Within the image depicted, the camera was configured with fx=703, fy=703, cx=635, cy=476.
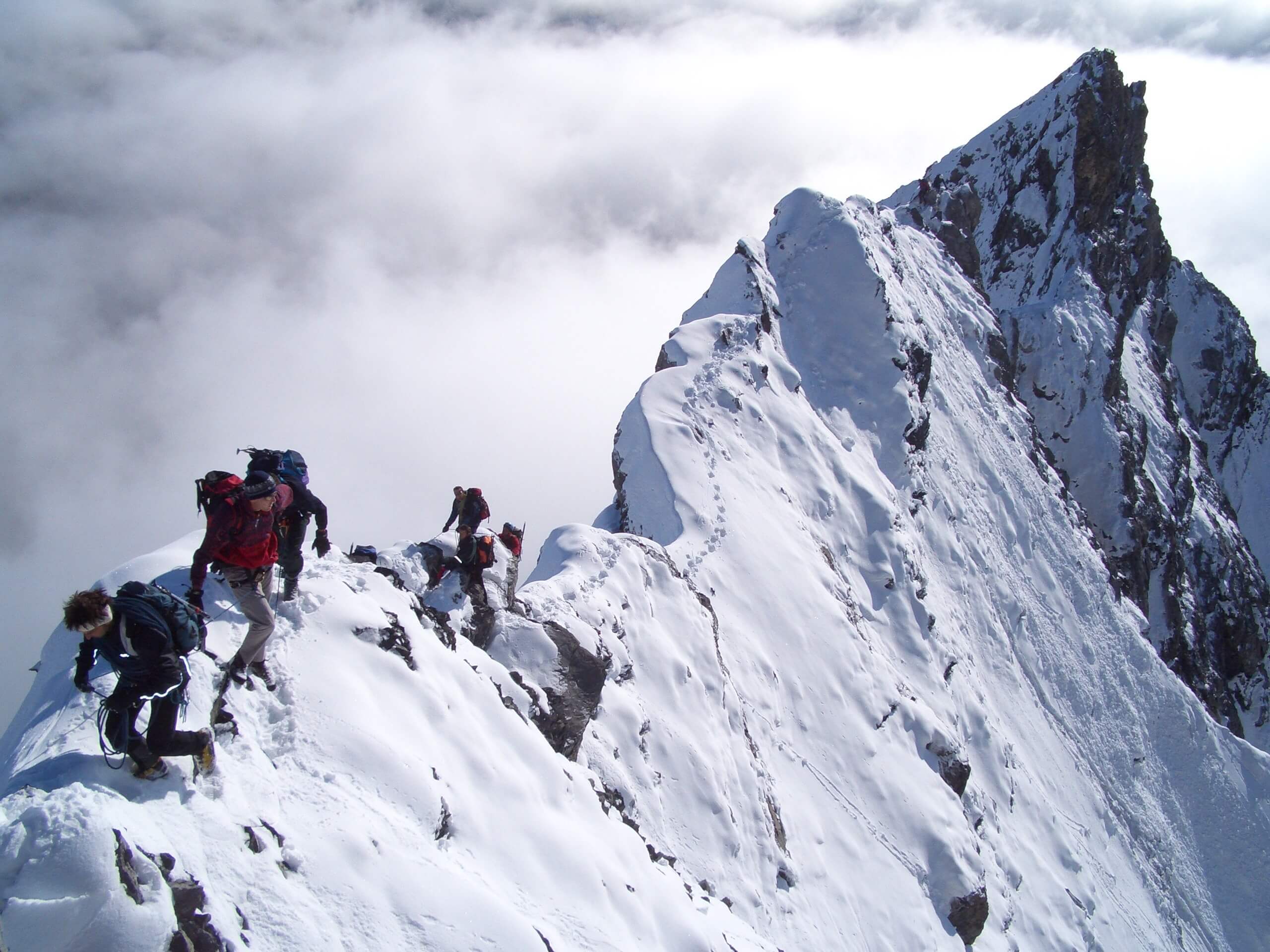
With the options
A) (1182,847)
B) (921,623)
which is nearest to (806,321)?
(921,623)

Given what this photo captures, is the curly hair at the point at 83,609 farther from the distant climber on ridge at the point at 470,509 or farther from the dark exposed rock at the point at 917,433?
the dark exposed rock at the point at 917,433

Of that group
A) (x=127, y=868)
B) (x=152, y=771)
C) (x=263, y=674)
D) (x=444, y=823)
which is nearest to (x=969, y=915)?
(x=444, y=823)

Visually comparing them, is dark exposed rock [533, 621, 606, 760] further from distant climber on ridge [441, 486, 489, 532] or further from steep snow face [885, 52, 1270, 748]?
steep snow face [885, 52, 1270, 748]

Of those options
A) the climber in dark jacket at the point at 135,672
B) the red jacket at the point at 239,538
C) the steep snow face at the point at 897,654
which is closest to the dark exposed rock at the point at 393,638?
the red jacket at the point at 239,538

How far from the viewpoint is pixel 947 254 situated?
40594mm

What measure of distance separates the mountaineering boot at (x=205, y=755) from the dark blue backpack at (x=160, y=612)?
2.28 feet

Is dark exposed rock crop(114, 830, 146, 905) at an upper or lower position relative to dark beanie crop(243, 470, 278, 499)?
lower

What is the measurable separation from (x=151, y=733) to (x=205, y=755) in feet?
1.81

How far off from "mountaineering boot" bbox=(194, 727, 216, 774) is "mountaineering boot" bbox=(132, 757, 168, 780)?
211 mm

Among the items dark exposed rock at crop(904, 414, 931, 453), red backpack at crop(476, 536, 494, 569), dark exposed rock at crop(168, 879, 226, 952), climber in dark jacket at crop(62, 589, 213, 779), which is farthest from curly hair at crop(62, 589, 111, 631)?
dark exposed rock at crop(904, 414, 931, 453)

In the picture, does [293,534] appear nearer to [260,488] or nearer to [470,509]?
[260,488]

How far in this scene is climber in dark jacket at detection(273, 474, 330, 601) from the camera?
293 inches

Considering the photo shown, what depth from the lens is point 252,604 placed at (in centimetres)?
620

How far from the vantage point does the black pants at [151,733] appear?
15.7 feet
